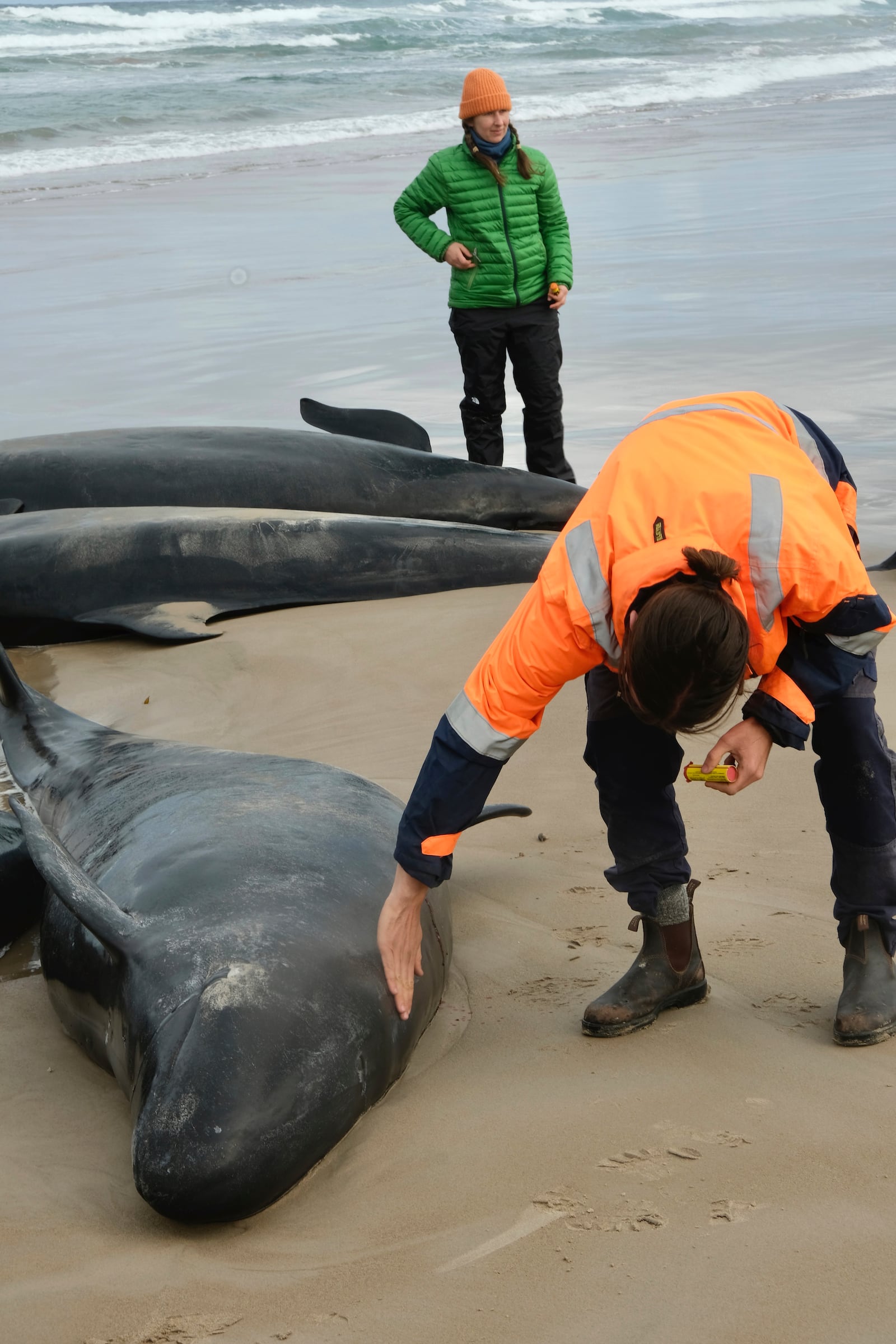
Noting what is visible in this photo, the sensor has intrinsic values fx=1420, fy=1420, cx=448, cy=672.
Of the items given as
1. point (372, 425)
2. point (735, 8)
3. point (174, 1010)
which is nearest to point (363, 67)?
point (735, 8)

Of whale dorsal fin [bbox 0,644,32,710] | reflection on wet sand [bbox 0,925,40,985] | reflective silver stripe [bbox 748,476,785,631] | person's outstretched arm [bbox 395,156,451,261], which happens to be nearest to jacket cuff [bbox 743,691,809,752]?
reflective silver stripe [bbox 748,476,785,631]

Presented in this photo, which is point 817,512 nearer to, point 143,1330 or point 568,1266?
point 568,1266

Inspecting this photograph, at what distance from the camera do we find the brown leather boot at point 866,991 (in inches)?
128

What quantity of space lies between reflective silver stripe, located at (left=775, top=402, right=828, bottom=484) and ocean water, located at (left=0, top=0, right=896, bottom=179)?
22.4 m

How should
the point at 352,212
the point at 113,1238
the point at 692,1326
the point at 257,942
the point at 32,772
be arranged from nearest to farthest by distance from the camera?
the point at 692,1326
the point at 113,1238
the point at 257,942
the point at 32,772
the point at 352,212

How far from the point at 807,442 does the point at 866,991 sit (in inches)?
51.5

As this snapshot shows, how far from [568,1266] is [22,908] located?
7.76ft

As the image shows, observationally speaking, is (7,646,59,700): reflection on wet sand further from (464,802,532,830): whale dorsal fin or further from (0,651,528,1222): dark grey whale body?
(464,802,532,830): whale dorsal fin

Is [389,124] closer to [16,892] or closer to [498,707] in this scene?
[16,892]

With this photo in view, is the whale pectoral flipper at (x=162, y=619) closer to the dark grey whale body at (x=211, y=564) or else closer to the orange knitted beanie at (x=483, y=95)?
the dark grey whale body at (x=211, y=564)

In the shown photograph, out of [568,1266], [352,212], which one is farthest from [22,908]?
[352,212]

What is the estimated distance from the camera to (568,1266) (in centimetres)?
250

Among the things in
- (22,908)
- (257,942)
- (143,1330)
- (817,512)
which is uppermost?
(817,512)

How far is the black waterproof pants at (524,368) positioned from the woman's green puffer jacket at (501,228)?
91 millimetres
